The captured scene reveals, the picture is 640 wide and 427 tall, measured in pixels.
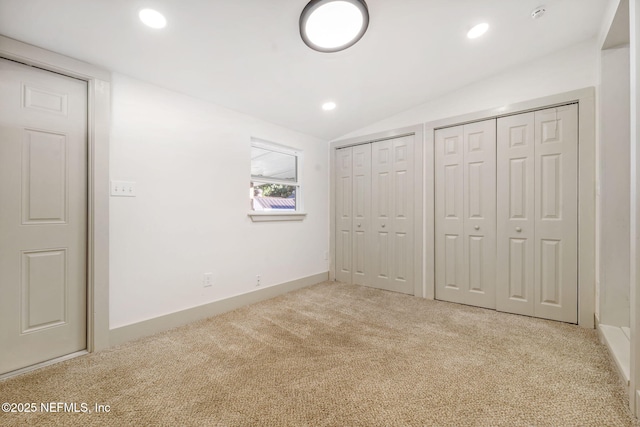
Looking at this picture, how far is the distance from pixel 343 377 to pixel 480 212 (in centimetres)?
227

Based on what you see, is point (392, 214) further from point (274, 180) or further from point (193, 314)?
point (193, 314)

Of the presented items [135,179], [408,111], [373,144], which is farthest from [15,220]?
[408,111]

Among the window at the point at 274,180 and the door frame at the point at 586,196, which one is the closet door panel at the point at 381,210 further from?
the door frame at the point at 586,196

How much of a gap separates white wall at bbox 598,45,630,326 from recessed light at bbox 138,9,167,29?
3328 millimetres

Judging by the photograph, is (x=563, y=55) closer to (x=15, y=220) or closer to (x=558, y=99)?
(x=558, y=99)

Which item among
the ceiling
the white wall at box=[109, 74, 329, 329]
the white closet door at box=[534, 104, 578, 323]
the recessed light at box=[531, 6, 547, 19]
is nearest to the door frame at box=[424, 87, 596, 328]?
the white closet door at box=[534, 104, 578, 323]

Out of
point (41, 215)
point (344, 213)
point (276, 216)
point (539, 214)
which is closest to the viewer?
point (41, 215)

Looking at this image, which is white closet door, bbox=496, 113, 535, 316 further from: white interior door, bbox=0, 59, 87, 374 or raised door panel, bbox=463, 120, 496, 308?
white interior door, bbox=0, 59, 87, 374

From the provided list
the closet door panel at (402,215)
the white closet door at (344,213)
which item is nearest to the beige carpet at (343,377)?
the closet door panel at (402,215)

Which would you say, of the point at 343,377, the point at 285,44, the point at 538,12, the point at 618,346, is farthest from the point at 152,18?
the point at 618,346

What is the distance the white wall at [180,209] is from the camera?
7.11ft

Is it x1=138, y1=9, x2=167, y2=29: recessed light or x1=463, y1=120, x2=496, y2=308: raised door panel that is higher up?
x1=138, y1=9, x2=167, y2=29: recessed light

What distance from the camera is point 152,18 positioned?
1.70 meters

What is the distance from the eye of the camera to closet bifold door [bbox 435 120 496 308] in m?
2.88
